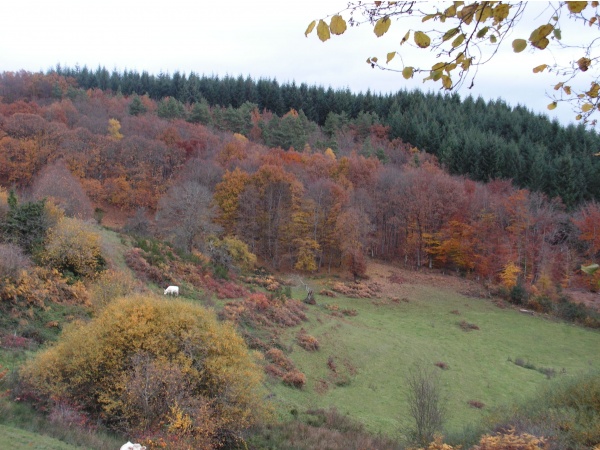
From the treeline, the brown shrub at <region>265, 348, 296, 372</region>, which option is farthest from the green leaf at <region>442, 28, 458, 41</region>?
the treeline

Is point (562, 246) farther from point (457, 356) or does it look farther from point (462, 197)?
point (457, 356)

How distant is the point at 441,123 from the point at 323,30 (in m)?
86.8

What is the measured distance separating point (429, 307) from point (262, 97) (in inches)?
2921

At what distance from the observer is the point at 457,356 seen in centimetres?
2422

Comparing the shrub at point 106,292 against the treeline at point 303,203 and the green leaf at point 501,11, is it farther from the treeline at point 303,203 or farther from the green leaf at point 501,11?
the treeline at point 303,203

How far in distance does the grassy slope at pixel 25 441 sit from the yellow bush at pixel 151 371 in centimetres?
161

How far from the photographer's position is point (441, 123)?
3275 inches

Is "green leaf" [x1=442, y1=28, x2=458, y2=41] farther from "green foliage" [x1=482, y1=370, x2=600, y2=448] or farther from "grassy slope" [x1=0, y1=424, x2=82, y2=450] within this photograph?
"grassy slope" [x1=0, y1=424, x2=82, y2=450]

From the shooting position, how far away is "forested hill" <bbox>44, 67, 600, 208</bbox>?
2436 inches

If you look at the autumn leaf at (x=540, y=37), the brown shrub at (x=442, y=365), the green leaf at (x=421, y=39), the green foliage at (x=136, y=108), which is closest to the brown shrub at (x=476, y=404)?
the brown shrub at (x=442, y=365)

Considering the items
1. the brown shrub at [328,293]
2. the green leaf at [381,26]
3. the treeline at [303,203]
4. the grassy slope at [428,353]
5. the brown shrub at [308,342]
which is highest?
the green leaf at [381,26]

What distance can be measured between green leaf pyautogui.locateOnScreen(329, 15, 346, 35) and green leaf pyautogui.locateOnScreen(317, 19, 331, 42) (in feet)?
0.12

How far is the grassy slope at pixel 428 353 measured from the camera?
1655cm

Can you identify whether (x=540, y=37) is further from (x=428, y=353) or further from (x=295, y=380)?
(x=428, y=353)
